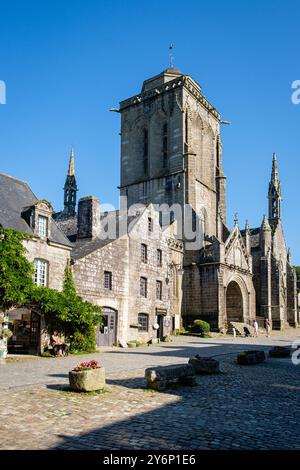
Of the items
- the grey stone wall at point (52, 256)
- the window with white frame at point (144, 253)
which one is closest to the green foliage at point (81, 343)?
the grey stone wall at point (52, 256)

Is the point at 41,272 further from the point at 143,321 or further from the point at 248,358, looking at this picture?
the point at 248,358

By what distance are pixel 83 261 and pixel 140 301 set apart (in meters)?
6.11

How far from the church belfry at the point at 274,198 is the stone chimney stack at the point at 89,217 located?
3552 cm

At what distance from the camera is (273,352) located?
62.7ft

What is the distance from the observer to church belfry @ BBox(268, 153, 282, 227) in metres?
58.3

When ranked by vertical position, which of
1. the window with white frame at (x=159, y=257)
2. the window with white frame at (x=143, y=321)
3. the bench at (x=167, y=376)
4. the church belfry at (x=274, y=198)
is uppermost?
the church belfry at (x=274, y=198)

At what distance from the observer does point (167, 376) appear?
1074 cm

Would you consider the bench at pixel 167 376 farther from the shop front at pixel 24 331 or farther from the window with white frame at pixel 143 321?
the window with white frame at pixel 143 321

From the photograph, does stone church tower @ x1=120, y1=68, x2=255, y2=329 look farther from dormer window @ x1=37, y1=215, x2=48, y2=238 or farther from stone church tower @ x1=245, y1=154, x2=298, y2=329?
dormer window @ x1=37, y1=215, x2=48, y2=238

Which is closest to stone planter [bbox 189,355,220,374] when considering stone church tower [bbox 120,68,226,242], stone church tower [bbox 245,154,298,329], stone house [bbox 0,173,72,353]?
stone house [bbox 0,173,72,353]

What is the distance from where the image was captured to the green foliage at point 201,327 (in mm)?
35763

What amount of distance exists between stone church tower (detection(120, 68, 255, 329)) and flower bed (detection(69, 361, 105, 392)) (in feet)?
95.6

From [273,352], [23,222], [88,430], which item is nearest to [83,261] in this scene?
[23,222]

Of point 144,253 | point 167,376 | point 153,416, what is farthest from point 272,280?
point 153,416
